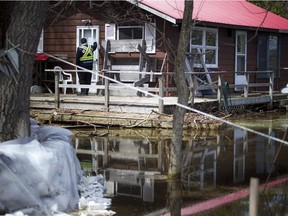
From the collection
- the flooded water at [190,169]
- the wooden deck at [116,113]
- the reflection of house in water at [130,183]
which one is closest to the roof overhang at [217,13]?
the wooden deck at [116,113]

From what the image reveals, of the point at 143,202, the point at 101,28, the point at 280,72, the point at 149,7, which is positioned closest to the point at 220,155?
the point at 143,202

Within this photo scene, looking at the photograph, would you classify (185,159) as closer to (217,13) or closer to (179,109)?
(179,109)

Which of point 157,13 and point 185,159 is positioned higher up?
point 157,13

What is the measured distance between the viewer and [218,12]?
20.1 metres

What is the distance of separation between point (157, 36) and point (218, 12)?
3.77m

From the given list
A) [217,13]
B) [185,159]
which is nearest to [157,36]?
[217,13]

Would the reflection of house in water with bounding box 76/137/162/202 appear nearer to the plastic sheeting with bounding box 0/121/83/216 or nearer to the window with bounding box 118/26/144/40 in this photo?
the plastic sheeting with bounding box 0/121/83/216

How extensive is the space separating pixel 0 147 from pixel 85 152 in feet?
15.9

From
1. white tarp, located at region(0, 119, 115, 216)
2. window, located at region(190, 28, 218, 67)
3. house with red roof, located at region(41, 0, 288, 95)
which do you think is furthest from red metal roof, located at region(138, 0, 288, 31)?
white tarp, located at region(0, 119, 115, 216)

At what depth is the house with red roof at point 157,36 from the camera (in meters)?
16.9

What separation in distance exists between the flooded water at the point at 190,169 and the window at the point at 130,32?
4.87 m

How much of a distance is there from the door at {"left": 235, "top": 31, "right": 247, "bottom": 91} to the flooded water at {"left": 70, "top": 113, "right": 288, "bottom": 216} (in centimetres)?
635

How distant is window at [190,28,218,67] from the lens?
1819cm

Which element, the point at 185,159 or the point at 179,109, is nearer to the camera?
the point at 179,109
